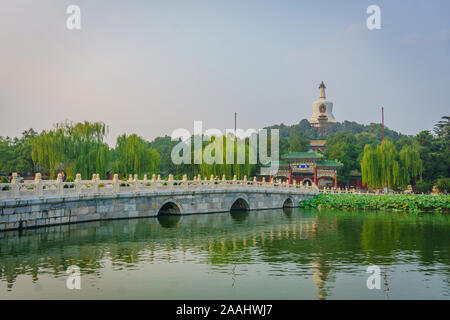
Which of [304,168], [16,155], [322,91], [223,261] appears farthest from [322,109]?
[223,261]

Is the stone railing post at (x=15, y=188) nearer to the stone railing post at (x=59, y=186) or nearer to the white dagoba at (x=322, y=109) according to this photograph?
the stone railing post at (x=59, y=186)

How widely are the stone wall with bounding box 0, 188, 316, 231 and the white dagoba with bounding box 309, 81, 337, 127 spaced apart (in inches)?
1899

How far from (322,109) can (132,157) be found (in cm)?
5083

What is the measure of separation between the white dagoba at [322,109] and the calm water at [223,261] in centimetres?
5755

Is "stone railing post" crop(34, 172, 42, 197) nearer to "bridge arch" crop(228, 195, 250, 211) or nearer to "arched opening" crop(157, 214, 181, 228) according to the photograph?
"arched opening" crop(157, 214, 181, 228)

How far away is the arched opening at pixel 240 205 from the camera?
2697 centimetres

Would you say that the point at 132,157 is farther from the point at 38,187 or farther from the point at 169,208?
the point at 38,187

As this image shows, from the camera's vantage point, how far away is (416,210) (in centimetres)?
2683

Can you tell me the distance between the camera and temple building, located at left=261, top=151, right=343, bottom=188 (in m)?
40.4

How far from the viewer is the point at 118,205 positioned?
1898cm

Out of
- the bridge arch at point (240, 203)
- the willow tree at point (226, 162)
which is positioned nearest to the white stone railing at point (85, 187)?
the bridge arch at point (240, 203)

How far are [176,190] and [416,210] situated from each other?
14525 mm
